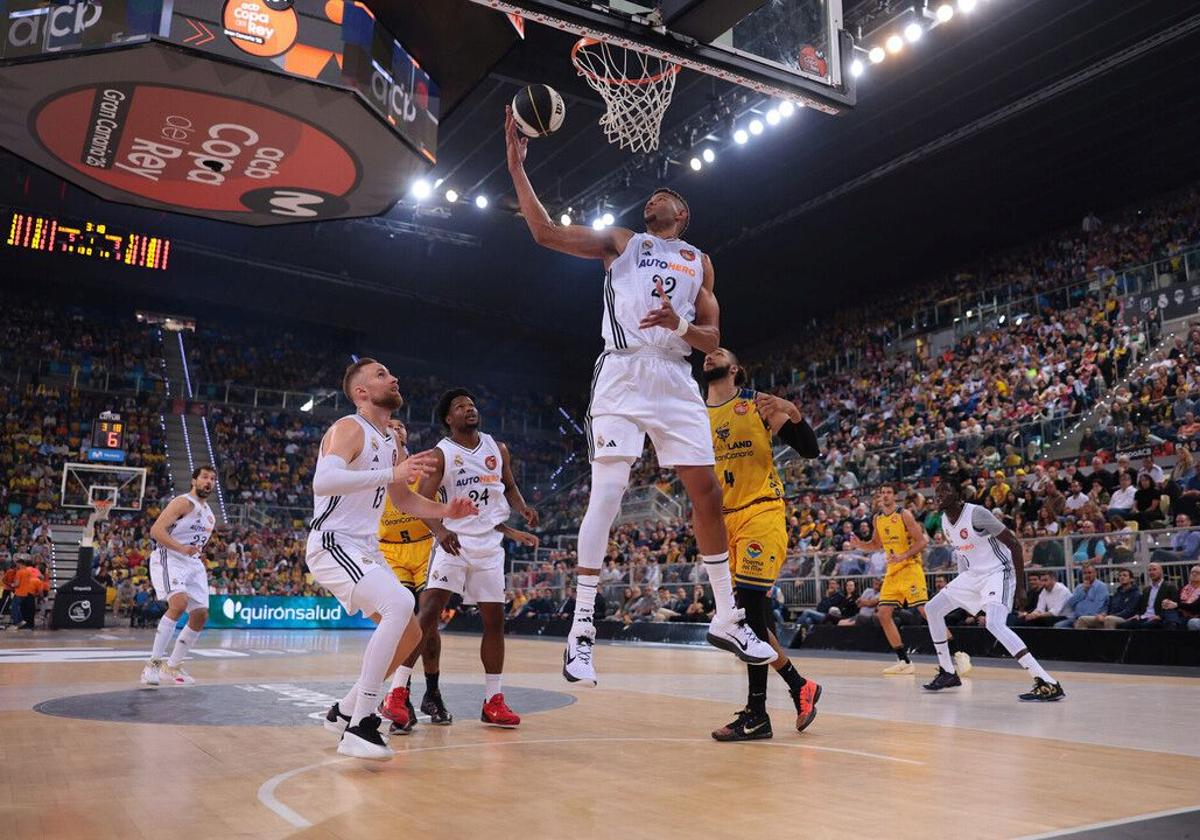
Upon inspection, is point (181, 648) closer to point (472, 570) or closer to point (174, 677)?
point (174, 677)

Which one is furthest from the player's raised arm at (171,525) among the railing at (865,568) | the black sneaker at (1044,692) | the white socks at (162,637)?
the railing at (865,568)

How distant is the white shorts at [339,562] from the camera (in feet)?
15.2

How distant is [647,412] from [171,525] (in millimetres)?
6310

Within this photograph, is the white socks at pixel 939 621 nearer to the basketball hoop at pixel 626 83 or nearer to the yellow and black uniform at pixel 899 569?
the yellow and black uniform at pixel 899 569

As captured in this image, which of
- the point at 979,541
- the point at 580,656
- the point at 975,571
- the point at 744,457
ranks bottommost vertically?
the point at 580,656

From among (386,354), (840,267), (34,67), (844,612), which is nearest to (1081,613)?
(844,612)

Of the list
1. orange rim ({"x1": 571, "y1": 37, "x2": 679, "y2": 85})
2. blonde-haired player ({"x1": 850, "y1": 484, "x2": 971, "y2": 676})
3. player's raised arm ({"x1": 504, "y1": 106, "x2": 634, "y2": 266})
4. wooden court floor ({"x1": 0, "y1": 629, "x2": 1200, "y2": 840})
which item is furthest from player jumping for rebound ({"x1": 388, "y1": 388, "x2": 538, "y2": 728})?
blonde-haired player ({"x1": 850, "y1": 484, "x2": 971, "y2": 676})

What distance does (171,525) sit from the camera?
358 inches

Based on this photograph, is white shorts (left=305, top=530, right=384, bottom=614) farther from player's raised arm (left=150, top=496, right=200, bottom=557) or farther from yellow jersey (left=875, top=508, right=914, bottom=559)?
yellow jersey (left=875, top=508, right=914, bottom=559)

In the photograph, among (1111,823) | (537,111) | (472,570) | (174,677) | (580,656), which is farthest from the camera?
(174,677)

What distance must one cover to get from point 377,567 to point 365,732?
32.3 inches

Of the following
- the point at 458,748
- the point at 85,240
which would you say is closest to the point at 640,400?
the point at 458,748

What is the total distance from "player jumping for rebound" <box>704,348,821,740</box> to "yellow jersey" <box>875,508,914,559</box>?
5.81 m

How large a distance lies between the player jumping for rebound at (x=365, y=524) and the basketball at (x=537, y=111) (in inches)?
62.0
